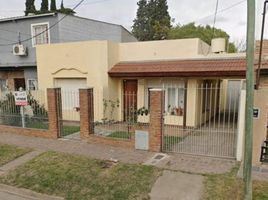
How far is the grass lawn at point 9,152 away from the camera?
25.2ft

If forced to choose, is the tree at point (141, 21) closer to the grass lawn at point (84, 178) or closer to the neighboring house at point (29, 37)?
the neighboring house at point (29, 37)

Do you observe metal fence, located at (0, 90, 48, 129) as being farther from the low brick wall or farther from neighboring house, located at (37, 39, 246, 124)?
neighboring house, located at (37, 39, 246, 124)

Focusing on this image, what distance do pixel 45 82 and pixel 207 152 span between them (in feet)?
33.2

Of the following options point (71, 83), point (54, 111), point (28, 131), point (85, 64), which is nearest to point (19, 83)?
point (71, 83)

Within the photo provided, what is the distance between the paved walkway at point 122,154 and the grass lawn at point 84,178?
51 cm

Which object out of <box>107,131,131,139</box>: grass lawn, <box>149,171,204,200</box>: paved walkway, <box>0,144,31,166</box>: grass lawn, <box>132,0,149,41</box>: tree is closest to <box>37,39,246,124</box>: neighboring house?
<box>107,131,131,139</box>: grass lawn

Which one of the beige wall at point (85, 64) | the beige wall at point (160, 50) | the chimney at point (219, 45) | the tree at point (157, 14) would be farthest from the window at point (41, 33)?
the tree at point (157, 14)

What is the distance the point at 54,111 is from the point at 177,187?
560cm

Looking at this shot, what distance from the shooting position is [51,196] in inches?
219

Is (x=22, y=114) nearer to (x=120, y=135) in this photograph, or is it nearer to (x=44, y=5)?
(x=120, y=135)

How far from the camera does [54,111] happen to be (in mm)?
9375

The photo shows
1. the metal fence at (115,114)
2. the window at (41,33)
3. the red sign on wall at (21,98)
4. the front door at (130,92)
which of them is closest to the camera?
the metal fence at (115,114)

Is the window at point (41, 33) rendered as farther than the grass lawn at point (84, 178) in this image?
Yes

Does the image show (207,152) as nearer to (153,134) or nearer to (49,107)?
(153,134)
